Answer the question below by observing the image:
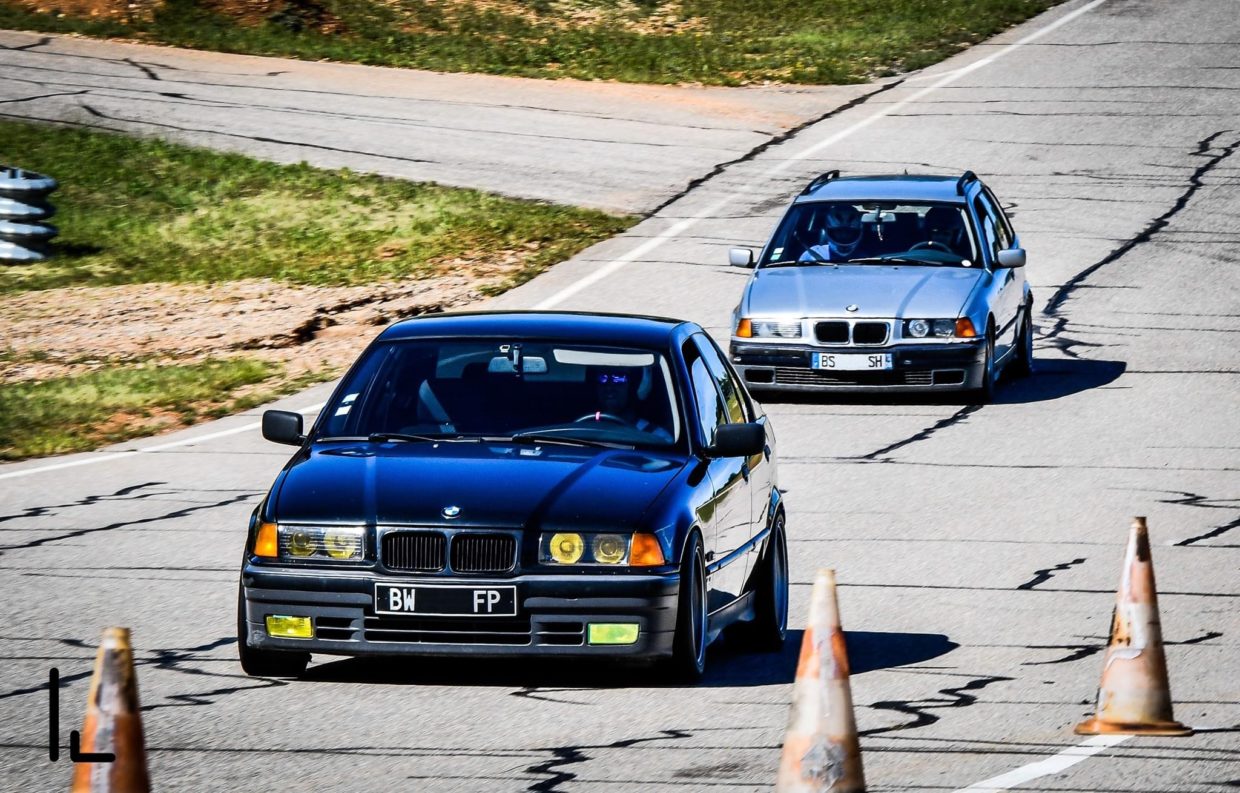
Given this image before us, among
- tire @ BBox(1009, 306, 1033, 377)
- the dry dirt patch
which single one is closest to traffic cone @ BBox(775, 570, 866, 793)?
tire @ BBox(1009, 306, 1033, 377)

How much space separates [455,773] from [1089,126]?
25916mm

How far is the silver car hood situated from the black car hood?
317 inches

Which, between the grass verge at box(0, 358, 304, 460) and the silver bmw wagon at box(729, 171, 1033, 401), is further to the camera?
the silver bmw wagon at box(729, 171, 1033, 401)

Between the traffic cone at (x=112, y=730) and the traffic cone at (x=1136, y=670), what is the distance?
370 cm

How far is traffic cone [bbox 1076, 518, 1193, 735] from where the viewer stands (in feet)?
26.2

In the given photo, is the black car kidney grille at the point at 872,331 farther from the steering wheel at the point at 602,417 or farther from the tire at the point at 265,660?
the tire at the point at 265,660

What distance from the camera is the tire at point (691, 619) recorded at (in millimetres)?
8617

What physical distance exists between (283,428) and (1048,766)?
12.1ft

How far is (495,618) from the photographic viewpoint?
27.6 feet

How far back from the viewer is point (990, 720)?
326 inches

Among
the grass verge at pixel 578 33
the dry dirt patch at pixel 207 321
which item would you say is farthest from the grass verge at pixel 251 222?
the grass verge at pixel 578 33

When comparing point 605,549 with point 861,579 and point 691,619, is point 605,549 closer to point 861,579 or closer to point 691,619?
point 691,619

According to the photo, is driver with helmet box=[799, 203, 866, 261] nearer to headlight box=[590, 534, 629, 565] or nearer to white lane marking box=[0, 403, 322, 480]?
white lane marking box=[0, 403, 322, 480]

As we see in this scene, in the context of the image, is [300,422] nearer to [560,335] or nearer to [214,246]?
[560,335]
